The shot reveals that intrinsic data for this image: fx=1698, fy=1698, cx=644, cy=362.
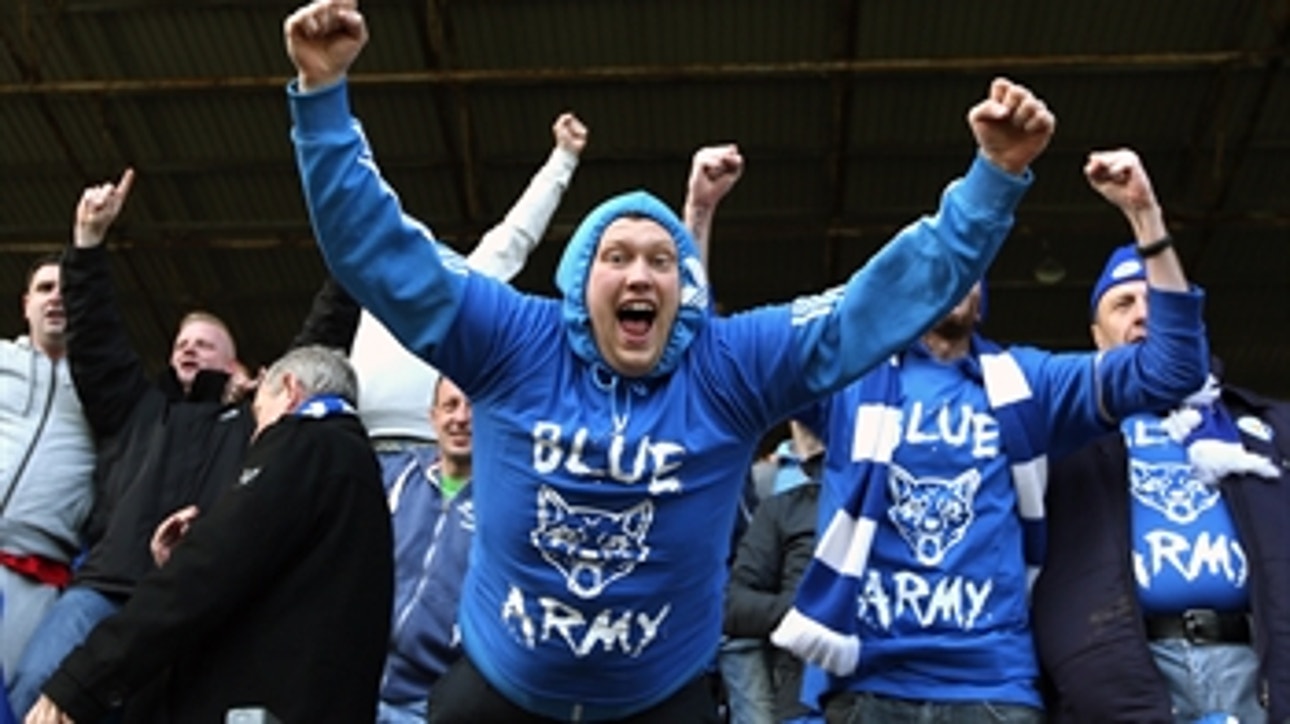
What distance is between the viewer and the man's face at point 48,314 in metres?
5.27

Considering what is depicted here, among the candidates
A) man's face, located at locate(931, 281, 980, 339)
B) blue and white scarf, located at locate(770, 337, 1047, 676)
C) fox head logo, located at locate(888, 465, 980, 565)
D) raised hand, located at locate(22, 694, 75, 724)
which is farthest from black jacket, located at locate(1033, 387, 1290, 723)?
raised hand, located at locate(22, 694, 75, 724)

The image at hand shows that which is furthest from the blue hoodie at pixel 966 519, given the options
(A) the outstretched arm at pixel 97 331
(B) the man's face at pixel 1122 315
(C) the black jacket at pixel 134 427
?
(A) the outstretched arm at pixel 97 331

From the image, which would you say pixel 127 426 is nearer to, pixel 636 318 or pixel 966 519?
pixel 636 318

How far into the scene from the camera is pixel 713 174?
11.9 ft

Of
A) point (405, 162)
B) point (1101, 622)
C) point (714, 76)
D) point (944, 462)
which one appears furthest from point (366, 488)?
point (405, 162)

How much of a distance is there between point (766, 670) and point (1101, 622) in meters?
1.32

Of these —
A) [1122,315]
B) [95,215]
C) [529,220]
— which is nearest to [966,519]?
[1122,315]

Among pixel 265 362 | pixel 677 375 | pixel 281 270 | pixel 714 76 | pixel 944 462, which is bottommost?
pixel 265 362

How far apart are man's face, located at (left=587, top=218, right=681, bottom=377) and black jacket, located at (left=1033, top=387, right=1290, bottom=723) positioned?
114 centimetres

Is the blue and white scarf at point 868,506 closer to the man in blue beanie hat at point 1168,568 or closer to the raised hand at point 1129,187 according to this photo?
the man in blue beanie hat at point 1168,568

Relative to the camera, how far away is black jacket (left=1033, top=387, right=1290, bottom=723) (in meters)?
3.47

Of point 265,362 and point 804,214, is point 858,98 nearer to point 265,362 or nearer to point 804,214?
point 804,214

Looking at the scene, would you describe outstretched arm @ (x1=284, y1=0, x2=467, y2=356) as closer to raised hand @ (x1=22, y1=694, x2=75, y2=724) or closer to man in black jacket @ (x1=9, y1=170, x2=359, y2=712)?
raised hand @ (x1=22, y1=694, x2=75, y2=724)

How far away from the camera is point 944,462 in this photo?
12.1 ft
